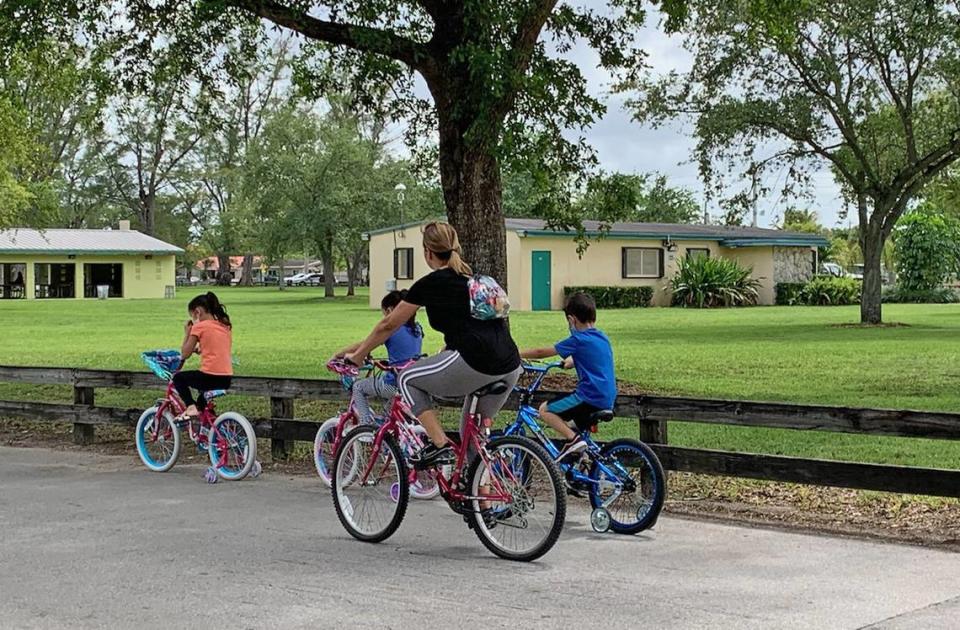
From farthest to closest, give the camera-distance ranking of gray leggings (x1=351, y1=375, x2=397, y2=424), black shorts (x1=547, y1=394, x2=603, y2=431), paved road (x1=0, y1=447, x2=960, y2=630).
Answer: gray leggings (x1=351, y1=375, x2=397, y2=424) → black shorts (x1=547, y1=394, x2=603, y2=431) → paved road (x1=0, y1=447, x2=960, y2=630)

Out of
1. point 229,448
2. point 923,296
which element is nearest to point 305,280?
point 923,296

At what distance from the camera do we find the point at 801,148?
2992 cm

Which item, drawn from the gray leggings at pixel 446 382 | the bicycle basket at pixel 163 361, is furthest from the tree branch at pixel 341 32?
the gray leggings at pixel 446 382

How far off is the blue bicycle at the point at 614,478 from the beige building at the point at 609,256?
106 ft

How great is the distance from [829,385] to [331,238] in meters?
44.8

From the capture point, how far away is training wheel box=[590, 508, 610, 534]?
729cm

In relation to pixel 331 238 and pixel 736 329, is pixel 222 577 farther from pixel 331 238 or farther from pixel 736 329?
pixel 331 238

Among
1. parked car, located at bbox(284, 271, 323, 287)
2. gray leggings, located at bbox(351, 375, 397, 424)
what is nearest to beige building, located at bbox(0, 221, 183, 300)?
parked car, located at bbox(284, 271, 323, 287)

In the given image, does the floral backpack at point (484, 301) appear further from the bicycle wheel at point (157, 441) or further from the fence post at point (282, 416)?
the bicycle wheel at point (157, 441)

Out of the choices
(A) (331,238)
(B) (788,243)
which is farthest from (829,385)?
(A) (331,238)

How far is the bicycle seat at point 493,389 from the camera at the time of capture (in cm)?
662

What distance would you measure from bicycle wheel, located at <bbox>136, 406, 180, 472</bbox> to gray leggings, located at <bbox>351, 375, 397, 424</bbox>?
7.09 ft

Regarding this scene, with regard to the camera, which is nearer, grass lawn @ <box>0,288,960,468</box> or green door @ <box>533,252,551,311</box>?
grass lawn @ <box>0,288,960,468</box>

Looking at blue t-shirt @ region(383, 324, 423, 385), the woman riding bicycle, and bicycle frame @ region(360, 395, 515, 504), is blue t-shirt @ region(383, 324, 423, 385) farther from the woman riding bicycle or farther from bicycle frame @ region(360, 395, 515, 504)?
the woman riding bicycle
